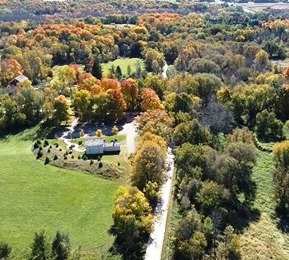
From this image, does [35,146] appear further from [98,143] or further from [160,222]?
[160,222]

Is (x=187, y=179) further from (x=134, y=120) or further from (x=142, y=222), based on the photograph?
(x=134, y=120)

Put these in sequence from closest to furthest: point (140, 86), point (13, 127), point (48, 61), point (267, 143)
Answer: point (267, 143)
point (13, 127)
point (140, 86)
point (48, 61)

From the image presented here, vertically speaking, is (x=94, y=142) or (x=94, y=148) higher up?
(x=94, y=142)

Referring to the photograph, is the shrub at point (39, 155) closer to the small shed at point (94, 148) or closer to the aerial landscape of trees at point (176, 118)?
the aerial landscape of trees at point (176, 118)

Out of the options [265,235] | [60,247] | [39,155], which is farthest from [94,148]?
[265,235]

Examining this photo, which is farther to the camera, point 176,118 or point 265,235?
point 176,118

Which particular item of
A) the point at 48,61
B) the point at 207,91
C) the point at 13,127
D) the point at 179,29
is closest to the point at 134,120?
the point at 207,91
